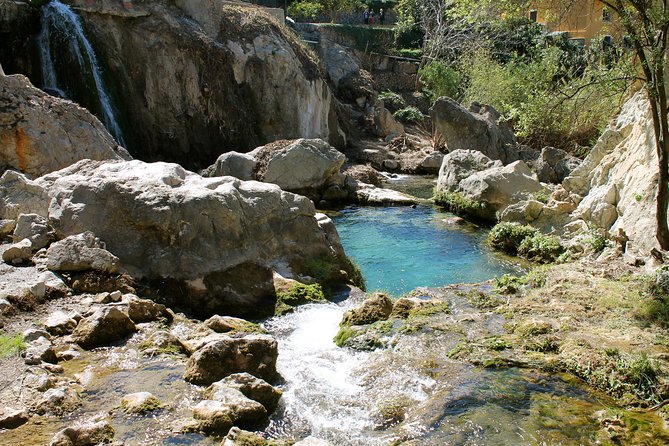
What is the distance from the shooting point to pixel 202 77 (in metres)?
27.7

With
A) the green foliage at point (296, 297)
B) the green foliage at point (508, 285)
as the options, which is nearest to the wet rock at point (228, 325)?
the green foliage at point (296, 297)

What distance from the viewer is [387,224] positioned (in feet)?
67.6

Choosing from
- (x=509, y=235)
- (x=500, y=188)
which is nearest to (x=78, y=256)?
(x=509, y=235)

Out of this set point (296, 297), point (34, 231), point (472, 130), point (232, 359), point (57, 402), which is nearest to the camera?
point (57, 402)

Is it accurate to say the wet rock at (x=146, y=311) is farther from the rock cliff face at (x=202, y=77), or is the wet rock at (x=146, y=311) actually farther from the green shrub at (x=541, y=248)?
the rock cliff face at (x=202, y=77)

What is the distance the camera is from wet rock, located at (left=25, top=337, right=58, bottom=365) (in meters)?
7.30

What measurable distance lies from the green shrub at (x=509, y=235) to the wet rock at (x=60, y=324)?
38.1 feet

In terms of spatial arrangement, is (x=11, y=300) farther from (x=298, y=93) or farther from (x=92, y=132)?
(x=298, y=93)

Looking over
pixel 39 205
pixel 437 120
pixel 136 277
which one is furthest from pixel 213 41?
pixel 136 277

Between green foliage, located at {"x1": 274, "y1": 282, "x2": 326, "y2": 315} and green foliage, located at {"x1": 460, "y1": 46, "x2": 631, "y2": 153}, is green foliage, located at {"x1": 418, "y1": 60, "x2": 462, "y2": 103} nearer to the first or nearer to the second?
green foliage, located at {"x1": 460, "y1": 46, "x2": 631, "y2": 153}

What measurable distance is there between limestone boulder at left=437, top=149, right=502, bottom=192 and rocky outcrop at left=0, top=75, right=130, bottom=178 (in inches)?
459

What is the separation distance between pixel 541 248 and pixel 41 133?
12048mm

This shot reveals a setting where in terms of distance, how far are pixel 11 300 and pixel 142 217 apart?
2406 millimetres

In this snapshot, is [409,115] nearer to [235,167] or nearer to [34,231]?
[235,167]
